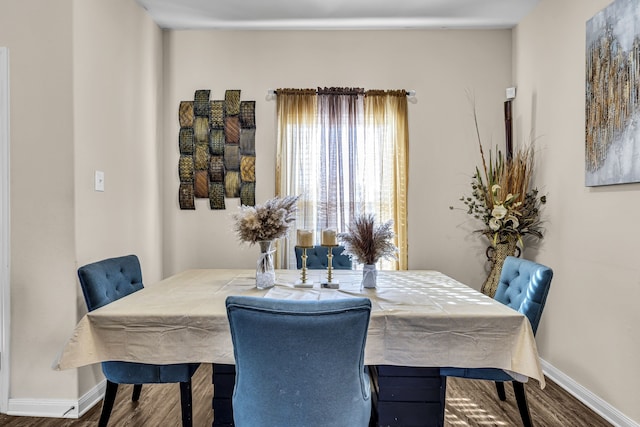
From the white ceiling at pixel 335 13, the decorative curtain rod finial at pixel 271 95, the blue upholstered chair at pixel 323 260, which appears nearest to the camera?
the blue upholstered chair at pixel 323 260

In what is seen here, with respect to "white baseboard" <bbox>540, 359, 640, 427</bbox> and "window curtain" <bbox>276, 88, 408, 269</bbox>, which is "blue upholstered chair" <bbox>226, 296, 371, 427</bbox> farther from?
"window curtain" <bbox>276, 88, 408, 269</bbox>

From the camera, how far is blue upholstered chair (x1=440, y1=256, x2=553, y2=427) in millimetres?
1734

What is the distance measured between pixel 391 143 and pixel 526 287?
5.93ft

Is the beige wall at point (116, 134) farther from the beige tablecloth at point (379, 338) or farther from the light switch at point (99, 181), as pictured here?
the beige tablecloth at point (379, 338)

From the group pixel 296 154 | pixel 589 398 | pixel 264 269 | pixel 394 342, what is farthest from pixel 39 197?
pixel 589 398

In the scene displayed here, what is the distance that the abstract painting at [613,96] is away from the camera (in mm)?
1977

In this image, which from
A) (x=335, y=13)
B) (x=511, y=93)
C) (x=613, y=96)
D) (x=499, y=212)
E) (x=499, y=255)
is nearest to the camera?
(x=613, y=96)

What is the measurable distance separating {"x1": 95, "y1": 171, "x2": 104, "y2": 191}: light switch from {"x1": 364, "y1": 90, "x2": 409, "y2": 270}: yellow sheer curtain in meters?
2.02

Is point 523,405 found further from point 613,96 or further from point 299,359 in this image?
point 613,96

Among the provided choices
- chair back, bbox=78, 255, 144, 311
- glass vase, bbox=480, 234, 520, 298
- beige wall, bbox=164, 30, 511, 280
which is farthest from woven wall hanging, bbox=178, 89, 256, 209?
glass vase, bbox=480, 234, 520, 298

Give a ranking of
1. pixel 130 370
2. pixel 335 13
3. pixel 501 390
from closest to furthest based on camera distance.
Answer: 1. pixel 130 370
2. pixel 501 390
3. pixel 335 13

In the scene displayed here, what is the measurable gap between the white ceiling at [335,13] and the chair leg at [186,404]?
8.67ft

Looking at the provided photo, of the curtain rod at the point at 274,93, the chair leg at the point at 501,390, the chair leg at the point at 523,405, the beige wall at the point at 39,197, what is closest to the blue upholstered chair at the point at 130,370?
the beige wall at the point at 39,197

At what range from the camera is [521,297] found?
1.88m
